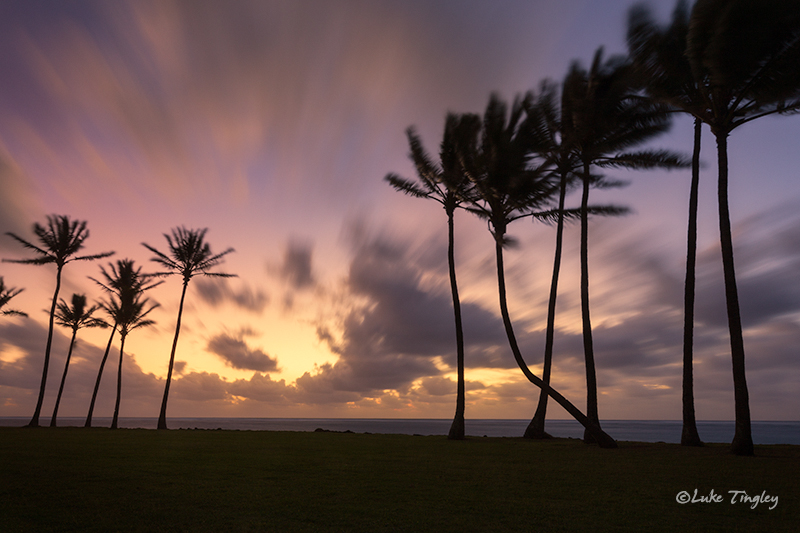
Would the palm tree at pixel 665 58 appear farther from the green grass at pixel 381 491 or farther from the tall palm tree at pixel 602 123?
the green grass at pixel 381 491

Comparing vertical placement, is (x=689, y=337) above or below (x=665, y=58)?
below

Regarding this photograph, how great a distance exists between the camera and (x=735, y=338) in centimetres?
1655

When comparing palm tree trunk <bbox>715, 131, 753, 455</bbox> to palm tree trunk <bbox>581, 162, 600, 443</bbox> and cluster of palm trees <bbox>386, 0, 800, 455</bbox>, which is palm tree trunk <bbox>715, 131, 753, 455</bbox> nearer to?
cluster of palm trees <bbox>386, 0, 800, 455</bbox>

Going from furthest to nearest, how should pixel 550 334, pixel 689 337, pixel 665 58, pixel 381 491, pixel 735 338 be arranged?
pixel 550 334 → pixel 689 337 → pixel 665 58 → pixel 735 338 → pixel 381 491

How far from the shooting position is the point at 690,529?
22.0 ft

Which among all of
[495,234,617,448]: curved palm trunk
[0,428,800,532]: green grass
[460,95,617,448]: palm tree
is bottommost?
[0,428,800,532]: green grass

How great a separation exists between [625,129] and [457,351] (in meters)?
14.5

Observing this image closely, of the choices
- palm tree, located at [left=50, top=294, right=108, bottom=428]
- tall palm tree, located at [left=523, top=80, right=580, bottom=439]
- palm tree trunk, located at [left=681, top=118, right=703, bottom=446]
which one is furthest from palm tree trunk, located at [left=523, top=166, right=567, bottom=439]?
palm tree, located at [left=50, top=294, right=108, bottom=428]

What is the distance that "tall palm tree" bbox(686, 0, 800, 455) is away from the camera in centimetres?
1570

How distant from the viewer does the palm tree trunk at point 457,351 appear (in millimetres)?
24848

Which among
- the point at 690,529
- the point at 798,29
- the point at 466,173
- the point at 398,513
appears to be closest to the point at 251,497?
the point at 398,513

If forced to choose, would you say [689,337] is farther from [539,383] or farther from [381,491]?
[381,491]

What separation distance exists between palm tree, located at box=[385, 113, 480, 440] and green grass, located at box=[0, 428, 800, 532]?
402 inches

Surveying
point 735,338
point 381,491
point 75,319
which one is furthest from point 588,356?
point 75,319
